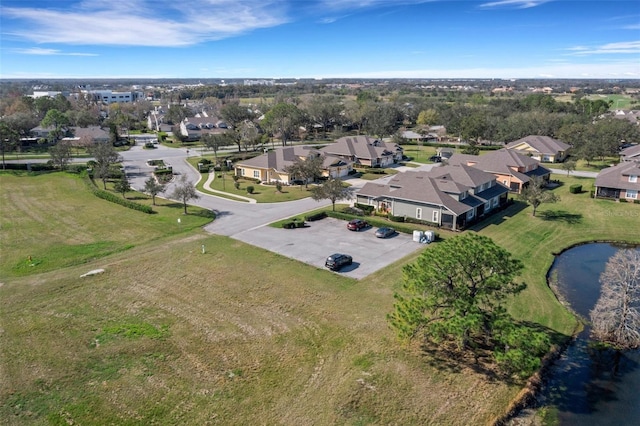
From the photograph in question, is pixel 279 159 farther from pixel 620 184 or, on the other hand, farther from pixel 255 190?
pixel 620 184

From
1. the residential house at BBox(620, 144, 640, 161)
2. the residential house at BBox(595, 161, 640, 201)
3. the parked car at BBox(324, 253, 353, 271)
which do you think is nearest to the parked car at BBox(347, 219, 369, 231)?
the parked car at BBox(324, 253, 353, 271)

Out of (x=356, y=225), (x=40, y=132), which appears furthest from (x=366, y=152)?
(x=40, y=132)

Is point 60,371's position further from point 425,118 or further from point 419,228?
point 425,118

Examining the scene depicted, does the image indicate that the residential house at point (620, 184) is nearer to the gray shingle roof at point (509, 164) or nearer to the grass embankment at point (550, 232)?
the grass embankment at point (550, 232)

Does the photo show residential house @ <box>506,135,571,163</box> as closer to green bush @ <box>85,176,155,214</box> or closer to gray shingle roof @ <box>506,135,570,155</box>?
gray shingle roof @ <box>506,135,570,155</box>

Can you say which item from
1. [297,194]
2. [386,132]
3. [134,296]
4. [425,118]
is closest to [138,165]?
[297,194]

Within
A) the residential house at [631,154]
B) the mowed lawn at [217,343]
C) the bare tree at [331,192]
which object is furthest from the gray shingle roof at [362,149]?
the mowed lawn at [217,343]
